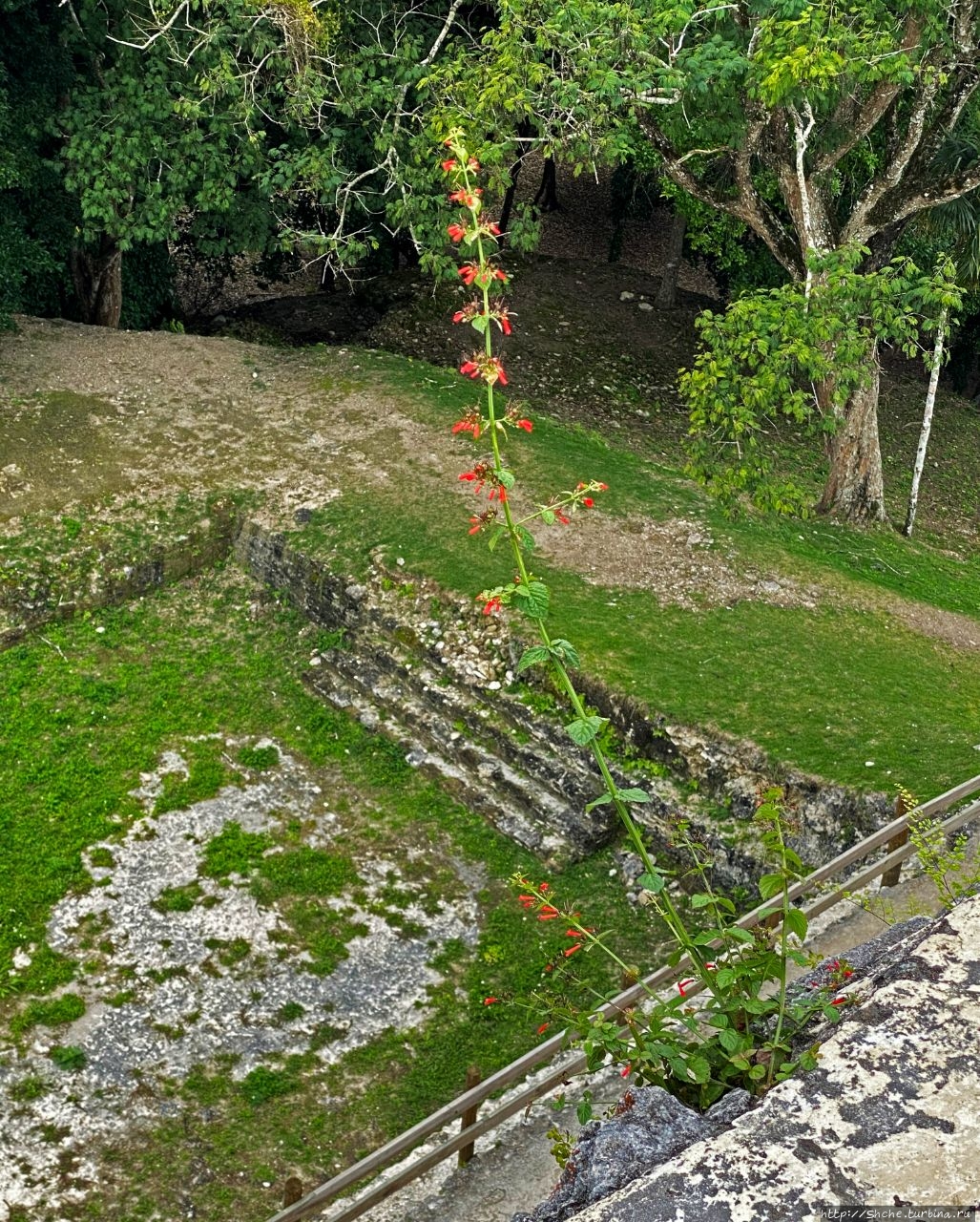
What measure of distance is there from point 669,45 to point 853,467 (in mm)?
6696

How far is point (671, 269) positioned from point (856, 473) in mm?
10590

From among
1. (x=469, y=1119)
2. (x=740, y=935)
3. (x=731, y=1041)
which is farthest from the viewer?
(x=469, y=1119)

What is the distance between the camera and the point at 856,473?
59.9 ft

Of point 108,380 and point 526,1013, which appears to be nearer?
point 526,1013

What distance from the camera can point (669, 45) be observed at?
14930 mm

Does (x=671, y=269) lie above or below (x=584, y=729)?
above

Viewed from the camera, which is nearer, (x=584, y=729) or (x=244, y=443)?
(x=584, y=729)

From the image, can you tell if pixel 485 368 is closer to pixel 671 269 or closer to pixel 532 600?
pixel 532 600

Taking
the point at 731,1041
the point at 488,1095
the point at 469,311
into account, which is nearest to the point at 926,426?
the point at 488,1095

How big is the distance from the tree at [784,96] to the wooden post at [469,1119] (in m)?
9.26

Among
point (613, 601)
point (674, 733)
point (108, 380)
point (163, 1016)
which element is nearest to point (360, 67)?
point (108, 380)

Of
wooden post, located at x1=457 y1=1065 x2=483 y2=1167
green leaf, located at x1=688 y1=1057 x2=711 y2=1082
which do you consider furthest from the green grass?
green leaf, located at x1=688 y1=1057 x2=711 y2=1082

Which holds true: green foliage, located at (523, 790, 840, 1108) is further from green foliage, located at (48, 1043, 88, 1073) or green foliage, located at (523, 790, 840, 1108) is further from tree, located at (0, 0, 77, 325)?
tree, located at (0, 0, 77, 325)

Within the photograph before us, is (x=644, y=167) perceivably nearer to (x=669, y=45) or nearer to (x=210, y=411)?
(x=669, y=45)
